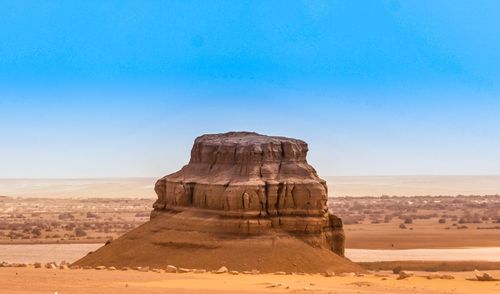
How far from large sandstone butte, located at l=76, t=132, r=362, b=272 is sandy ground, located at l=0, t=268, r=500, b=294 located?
274 centimetres

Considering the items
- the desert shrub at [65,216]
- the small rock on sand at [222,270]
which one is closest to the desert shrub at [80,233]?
the desert shrub at [65,216]

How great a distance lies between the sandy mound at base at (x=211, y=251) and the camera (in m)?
29.6

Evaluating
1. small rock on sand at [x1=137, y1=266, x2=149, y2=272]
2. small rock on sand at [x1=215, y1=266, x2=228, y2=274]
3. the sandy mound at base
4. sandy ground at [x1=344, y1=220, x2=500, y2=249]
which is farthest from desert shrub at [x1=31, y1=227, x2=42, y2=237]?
small rock on sand at [x1=215, y1=266, x2=228, y2=274]

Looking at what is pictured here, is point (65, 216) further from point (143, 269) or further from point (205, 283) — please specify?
point (205, 283)

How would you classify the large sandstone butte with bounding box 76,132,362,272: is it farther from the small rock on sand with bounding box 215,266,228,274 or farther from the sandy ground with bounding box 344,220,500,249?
the sandy ground with bounding box 344,220,500,249

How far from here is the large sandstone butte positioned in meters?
30.0

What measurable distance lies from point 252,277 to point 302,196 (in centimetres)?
527

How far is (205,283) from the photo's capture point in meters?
24.6

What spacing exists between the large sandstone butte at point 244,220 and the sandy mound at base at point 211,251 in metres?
0.03

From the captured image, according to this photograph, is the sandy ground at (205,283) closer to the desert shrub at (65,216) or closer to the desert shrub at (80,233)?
the desert shrub at (80,233)

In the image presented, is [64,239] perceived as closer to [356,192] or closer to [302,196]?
[302,196]

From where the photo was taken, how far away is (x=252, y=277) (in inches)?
1047

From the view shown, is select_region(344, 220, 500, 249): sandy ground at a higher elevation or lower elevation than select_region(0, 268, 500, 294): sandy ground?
higher

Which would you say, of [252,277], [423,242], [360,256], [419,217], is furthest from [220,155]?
[419,217]
